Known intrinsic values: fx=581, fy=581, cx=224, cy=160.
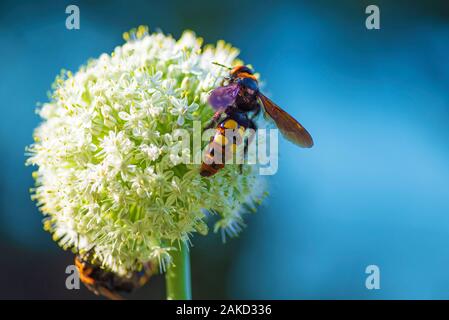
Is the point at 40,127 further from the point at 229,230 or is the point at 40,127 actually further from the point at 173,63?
the point at 229,230

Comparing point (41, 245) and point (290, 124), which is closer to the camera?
point (290, 124)

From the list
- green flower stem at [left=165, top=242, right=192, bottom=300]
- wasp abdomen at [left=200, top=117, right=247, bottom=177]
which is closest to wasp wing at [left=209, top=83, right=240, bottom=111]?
wasp abdomen at [left=200, top=117, right=247, bottom=177]

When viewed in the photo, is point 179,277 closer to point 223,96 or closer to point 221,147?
point 221,147

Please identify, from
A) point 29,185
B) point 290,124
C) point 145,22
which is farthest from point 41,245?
point 290,124

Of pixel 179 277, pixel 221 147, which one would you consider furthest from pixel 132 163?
pixel 179 277

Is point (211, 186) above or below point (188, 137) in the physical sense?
below

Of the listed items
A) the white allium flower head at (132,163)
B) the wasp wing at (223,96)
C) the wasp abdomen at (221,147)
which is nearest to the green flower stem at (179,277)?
the white allium flower head at (132,163)
